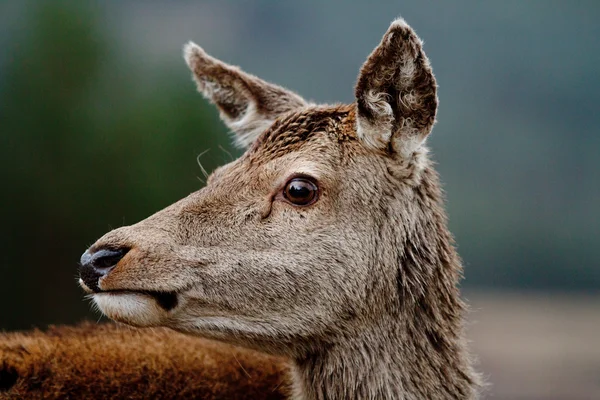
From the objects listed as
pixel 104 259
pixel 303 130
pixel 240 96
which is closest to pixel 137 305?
pixel 104 259

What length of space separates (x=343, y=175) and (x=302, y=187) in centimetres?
23

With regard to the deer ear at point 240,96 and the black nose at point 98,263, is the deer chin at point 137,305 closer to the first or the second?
the black nose at point 98,263

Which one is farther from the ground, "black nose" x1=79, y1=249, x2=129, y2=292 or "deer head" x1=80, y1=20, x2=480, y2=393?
"deer head" x1=80, y1=20, x2=480, y2=393

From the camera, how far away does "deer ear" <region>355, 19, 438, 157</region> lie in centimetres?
421

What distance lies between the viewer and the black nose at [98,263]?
4.06 metres

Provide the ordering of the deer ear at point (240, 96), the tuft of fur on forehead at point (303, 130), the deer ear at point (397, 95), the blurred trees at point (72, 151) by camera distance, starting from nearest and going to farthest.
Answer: the deer ear at point (397, 95) < the tuft of fur on forehead at point (303, 130) < the deer ear at point (240, 96) < the blurred trees at point (72, 151)

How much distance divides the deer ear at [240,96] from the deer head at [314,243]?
86 centimetres

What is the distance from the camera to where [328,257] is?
4.25 metres

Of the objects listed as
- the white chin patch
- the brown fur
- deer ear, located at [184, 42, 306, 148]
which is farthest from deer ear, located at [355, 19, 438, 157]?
the brown fur

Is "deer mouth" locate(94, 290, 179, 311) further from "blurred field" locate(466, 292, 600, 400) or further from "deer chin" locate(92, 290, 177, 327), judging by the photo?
"blurred field" locate(466, 292, 600, 400)

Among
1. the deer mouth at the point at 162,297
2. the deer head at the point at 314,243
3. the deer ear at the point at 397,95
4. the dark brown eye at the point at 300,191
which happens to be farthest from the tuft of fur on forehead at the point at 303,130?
the deer mouth at the point at 162,297

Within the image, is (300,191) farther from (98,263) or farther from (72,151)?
(72,151)

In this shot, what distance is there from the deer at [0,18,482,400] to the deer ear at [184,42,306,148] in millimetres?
854

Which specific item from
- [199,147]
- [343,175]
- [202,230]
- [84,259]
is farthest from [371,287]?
[199,147]
